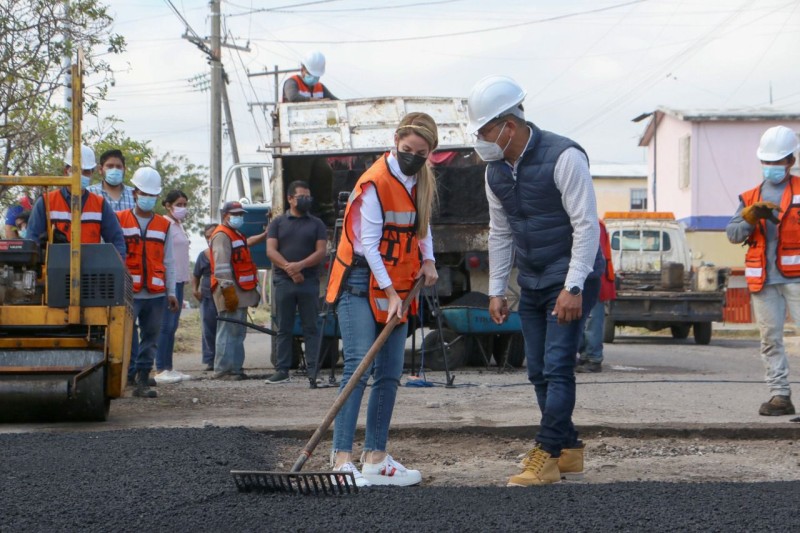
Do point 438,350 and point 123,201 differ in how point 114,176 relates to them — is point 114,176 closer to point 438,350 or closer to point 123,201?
point 123,201

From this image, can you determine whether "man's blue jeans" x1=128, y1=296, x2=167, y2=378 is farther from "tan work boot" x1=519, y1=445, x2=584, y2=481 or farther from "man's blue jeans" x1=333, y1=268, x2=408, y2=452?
"tan work boot" x1=519, y1=445, x2=584, y2=481

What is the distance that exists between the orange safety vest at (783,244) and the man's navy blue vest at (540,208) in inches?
101

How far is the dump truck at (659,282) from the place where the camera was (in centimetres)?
1841

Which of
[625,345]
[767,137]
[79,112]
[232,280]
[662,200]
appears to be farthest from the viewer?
[662,200]

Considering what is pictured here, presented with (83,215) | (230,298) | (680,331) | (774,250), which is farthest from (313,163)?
(680,331)

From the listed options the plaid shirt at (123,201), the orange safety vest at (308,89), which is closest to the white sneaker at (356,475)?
the plaid shirt at (123,201)

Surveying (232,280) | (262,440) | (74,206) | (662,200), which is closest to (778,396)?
(262,440)

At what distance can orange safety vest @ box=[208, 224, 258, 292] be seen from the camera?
453 inches

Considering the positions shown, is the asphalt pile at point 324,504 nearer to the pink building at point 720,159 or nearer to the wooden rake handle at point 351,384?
the wooden rake handle at point 351,384

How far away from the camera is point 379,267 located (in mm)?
5363

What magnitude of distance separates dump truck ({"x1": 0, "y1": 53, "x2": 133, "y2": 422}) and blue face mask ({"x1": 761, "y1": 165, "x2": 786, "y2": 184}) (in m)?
4.50

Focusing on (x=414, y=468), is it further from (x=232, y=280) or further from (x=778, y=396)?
(x=232, y=280)

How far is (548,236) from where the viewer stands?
215 inches

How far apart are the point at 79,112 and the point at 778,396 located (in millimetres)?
5088
